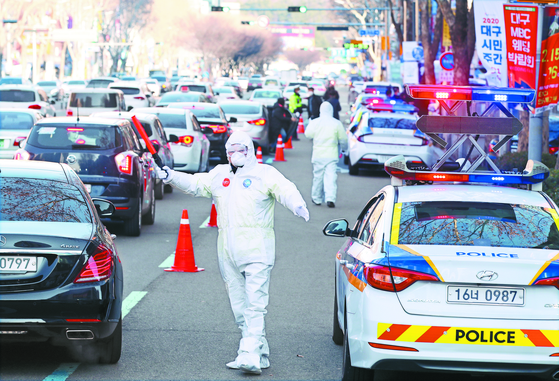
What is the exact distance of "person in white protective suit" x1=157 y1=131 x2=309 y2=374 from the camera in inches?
254

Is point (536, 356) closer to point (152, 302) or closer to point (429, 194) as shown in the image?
point (429, 194)

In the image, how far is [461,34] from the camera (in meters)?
26.7

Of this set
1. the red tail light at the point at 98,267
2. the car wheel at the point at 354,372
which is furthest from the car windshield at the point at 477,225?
the red tail light at the point at 98,267

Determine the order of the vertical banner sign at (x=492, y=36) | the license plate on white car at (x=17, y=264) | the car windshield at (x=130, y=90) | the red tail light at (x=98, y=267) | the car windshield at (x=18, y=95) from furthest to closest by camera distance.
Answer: the car windshield at (x=130, y=90) < the car windshield at (x=18, y=95) < the vertical banner sign at (x=492, y=36) < the red tail light at (x=98, y=267) < the license plate on white car at (x=17, y=264)

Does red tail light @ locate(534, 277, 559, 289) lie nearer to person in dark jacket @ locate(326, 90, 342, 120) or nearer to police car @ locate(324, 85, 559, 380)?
police car @ locate(324, 85, 559, 380)

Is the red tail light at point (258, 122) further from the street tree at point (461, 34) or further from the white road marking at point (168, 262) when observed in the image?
the white road marking at point (168, 262)

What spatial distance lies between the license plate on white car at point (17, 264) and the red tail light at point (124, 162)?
21.4 feet

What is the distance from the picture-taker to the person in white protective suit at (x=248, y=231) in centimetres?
646

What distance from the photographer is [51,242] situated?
5.91 metres

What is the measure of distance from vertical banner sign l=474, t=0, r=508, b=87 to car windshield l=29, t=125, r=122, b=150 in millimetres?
7182

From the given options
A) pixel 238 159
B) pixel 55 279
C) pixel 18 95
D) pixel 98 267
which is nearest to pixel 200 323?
pixel 238 159

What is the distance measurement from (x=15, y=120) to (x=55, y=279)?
48.0 ft

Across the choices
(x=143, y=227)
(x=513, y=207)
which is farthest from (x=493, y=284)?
(x=143, y=227)

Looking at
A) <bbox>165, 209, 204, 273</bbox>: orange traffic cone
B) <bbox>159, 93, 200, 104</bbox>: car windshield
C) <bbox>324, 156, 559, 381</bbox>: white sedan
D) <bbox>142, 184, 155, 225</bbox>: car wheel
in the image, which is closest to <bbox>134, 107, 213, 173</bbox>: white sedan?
<bbox>142, 184, 155, 225</bbox>: car wheel
